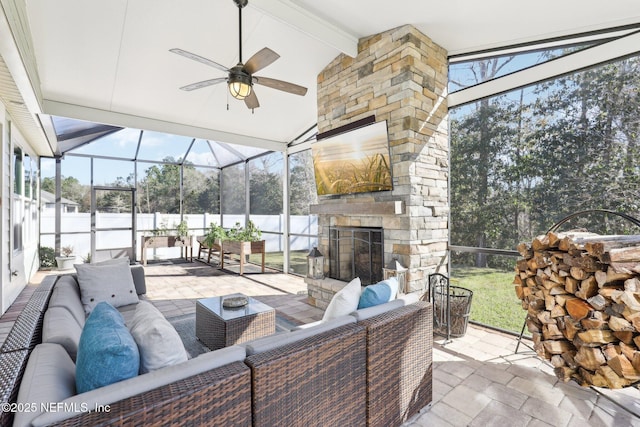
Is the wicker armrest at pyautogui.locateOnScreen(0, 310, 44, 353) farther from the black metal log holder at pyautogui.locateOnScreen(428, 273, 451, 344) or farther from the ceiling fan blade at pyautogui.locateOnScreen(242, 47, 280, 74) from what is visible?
the black metal log holder at pyautogui.locateOnScreen(428, 273, 451, 344)

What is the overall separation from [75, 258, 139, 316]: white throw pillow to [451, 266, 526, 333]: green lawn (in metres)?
Answer: 3.62

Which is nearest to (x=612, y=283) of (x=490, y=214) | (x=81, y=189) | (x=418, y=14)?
(x=490, y=214)

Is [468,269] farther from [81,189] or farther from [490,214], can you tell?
[81,189]

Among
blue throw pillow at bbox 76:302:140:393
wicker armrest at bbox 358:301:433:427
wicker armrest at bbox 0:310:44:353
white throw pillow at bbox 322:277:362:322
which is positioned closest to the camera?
A: blue throw pillow at bbox 76:302:140:393

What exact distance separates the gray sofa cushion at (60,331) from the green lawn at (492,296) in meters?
3.66

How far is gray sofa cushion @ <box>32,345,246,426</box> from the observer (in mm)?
941

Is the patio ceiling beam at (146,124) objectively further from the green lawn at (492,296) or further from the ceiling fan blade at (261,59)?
the green lawn at (492,296)

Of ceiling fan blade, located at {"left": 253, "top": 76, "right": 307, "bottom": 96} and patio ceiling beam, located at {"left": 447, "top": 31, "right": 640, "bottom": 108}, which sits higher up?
patio ceiling beam, located at {"left": 447, "top": 31, "right": 640, "bottom": 108}

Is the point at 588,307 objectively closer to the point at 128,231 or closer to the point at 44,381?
the point at 44,381

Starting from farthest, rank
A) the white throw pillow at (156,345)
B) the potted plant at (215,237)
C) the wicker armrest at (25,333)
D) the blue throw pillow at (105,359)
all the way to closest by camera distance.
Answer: the potted plant at (215,237) → the wicker armrest at (25,333) → the white throw pillow at (156,345) → the blue throw pillow at (105,359)

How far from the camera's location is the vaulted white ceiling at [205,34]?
9.32 feet

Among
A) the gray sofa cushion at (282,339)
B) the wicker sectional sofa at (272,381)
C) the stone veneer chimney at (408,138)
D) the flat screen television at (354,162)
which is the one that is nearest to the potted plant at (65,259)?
the wicker sectional sofa at (272,381)

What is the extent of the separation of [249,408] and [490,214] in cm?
337

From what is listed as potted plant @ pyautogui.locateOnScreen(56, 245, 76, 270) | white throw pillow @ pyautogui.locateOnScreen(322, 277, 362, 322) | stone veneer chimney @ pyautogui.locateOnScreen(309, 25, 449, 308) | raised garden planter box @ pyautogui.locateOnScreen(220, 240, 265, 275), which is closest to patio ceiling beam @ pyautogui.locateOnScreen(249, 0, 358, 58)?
stone veneer chimney @ pyautogui.locateOnScreen(309, 25, 449, 308)
